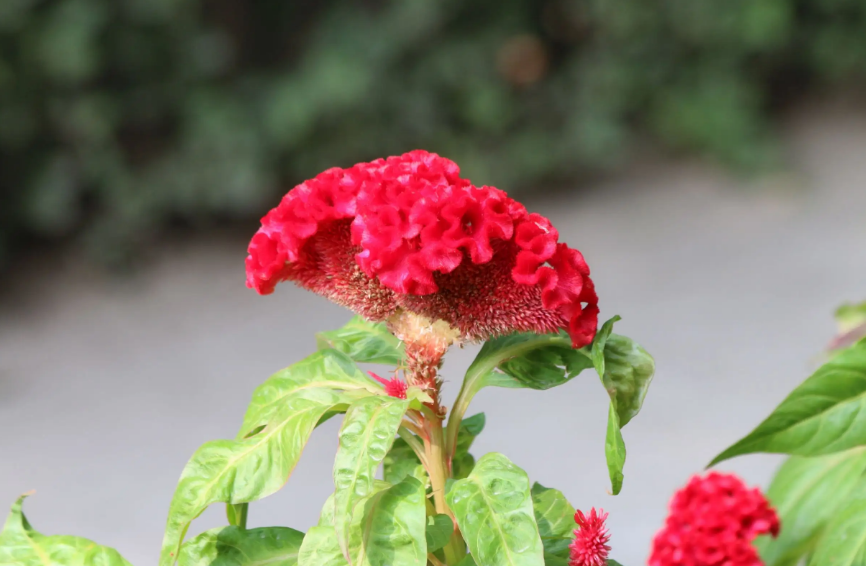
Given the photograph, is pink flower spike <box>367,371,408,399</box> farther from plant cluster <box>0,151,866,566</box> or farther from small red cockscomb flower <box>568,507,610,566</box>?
small red cockscomb flower <box>568,507,610,566</box>

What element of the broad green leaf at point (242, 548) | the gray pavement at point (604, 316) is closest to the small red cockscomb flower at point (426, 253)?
the broad green leaf at point (242, 548)

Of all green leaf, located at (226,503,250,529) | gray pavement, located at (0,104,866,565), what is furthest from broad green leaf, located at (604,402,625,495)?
gray pavement, located at (0,104,866,565)

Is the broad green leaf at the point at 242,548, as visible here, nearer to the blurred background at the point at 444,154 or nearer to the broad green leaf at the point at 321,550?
the broad green leaf at the point at 321,550

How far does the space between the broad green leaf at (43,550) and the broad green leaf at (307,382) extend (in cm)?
15

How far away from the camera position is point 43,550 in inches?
29.6

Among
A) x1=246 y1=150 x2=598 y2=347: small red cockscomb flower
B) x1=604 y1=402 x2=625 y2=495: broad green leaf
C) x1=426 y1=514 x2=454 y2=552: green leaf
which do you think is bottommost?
x1=426 y1=514 x2=454 y2=552: green leaf

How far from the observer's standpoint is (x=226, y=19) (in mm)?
4797

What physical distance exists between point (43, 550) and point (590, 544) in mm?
449

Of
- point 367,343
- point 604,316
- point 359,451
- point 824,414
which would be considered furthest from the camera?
point 604,316

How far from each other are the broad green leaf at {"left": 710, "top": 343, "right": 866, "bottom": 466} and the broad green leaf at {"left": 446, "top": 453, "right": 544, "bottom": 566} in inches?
7.7

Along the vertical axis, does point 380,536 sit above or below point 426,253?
below

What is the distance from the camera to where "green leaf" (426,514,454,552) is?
702mm

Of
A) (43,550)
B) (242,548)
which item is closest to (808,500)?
(242,548)

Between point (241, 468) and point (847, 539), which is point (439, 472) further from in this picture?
point (847, 539)
